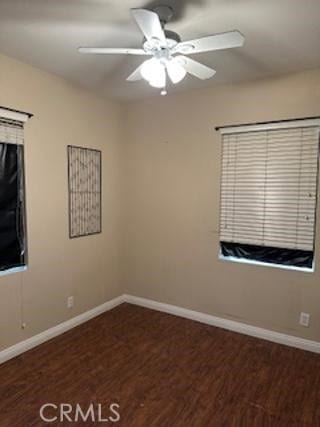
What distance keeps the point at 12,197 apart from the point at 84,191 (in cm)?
84

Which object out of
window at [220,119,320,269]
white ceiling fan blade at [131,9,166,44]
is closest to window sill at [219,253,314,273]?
window at [220,119,320,269]

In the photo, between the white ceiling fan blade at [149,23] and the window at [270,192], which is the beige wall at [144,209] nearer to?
the window at [270,192]

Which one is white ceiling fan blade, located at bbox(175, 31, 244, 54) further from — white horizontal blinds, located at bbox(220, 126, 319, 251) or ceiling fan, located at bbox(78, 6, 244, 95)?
white horizontal blinds, located at bbox(220, 126, 319, 251)

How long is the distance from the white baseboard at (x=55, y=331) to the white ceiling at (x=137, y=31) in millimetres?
2501

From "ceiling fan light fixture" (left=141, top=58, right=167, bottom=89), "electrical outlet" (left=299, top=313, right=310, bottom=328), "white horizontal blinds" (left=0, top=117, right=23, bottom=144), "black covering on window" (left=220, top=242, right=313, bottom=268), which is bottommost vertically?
"electrical outlet" (left=299, top=313, right=310, bottom=328)

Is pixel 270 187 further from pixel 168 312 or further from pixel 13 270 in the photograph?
pixel 13 270

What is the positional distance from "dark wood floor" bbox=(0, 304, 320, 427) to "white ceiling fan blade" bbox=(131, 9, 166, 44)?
236 centimetres

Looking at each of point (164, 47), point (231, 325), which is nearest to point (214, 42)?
point (164, 47)

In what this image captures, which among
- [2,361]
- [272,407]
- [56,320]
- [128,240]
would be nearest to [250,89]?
[128,240]

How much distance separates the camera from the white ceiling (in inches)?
70.9

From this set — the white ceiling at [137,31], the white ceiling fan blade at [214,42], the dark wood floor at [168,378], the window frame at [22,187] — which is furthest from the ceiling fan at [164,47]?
the dark wood floor at [168,378]

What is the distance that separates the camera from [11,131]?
2596 mm

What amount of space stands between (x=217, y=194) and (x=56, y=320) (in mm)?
2131

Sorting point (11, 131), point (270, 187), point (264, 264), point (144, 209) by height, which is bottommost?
point (264, 264)
